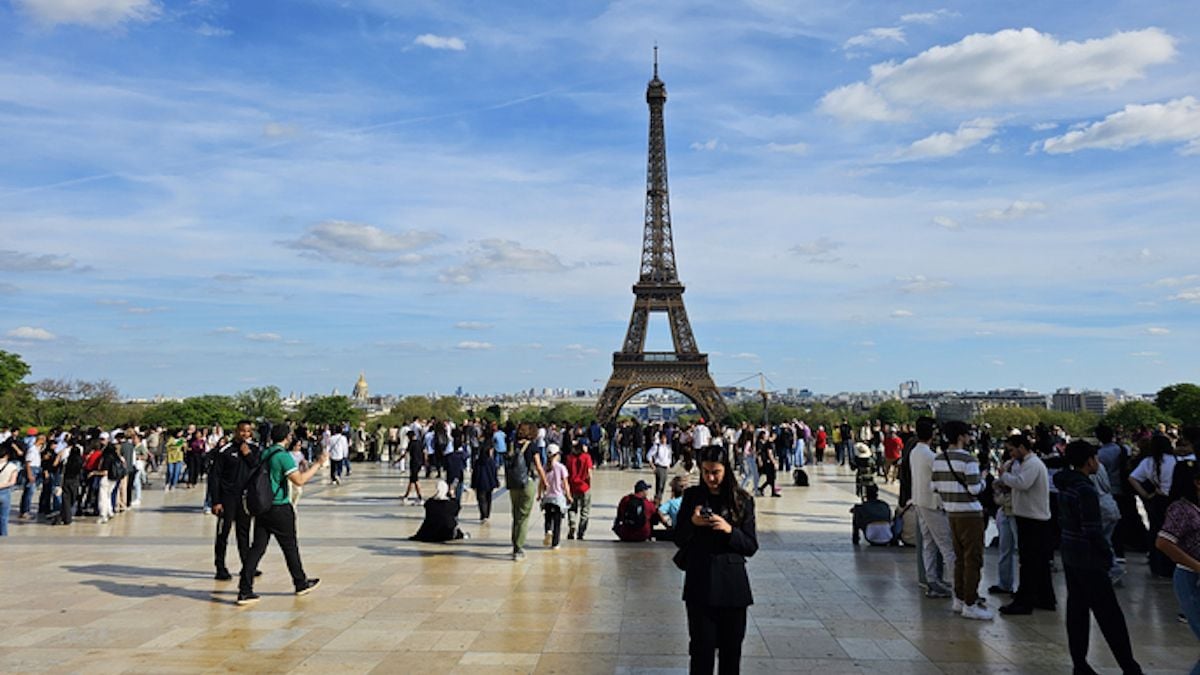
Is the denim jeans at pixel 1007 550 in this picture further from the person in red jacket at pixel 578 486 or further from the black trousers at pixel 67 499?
the black trousers at pixel 67 499

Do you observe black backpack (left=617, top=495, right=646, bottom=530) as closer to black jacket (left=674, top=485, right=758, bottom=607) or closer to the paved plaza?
the paved plaza

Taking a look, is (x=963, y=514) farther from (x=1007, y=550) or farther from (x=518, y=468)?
(x=518, y=468)

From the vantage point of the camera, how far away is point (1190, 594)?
484 cm

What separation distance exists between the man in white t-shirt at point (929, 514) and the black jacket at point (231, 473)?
6.88 metres

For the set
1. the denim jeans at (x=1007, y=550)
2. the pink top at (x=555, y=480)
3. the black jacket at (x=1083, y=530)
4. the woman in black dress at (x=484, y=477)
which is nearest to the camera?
the black jacket at (x=1083, y=530)

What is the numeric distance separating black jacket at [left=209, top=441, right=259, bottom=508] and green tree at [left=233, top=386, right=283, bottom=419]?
3332 inches

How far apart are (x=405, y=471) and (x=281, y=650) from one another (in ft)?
59.7

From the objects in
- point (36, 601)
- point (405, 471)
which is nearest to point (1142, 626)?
point (36, 601)

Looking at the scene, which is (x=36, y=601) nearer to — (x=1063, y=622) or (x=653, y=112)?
(x=1063, y=622)

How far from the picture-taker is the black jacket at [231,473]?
8633 millimetres

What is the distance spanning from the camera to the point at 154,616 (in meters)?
7.30

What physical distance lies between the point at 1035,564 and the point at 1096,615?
202 centimetres

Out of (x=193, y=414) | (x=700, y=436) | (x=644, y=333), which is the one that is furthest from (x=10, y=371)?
(x=700, y=436)

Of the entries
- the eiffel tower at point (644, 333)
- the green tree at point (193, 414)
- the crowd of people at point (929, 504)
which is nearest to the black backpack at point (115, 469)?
the crowd of people at point (929, 504)
